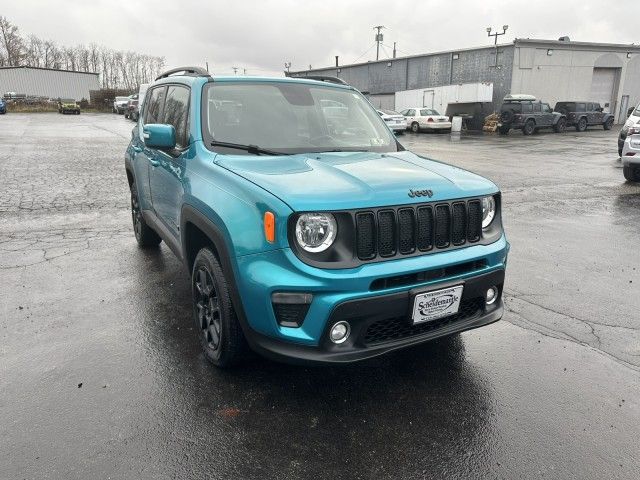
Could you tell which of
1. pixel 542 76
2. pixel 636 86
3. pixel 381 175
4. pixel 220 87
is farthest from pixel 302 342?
pixel 636 86

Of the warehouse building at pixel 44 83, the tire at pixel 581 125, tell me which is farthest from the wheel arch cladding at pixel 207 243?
the warehouse building at pixel 44 83

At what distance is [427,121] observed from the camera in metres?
29.2

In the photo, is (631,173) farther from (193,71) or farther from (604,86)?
(604,86)

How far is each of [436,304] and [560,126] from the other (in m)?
31.2

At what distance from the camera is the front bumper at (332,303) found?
249cm

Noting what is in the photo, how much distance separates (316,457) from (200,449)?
605mm

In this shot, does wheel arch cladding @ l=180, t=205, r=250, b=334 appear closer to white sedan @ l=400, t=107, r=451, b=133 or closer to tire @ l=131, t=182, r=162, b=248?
tire @ l=131, t=182, r=162, b=248

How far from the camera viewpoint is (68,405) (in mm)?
2877

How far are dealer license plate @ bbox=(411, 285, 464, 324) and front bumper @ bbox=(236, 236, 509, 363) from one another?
0.13 ft

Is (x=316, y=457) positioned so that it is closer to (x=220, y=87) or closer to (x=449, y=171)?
(x=449, y=171)

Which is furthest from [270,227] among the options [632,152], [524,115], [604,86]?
[604,86]

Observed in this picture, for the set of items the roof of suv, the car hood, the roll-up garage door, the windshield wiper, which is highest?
the roll-up garage door

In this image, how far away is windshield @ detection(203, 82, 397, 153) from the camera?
3.62 meters

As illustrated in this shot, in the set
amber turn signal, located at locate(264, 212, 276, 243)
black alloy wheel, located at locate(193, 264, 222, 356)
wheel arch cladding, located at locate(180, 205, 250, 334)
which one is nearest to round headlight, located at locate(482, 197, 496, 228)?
amber turn signal, located at locate(264, 212, 276, 243)
